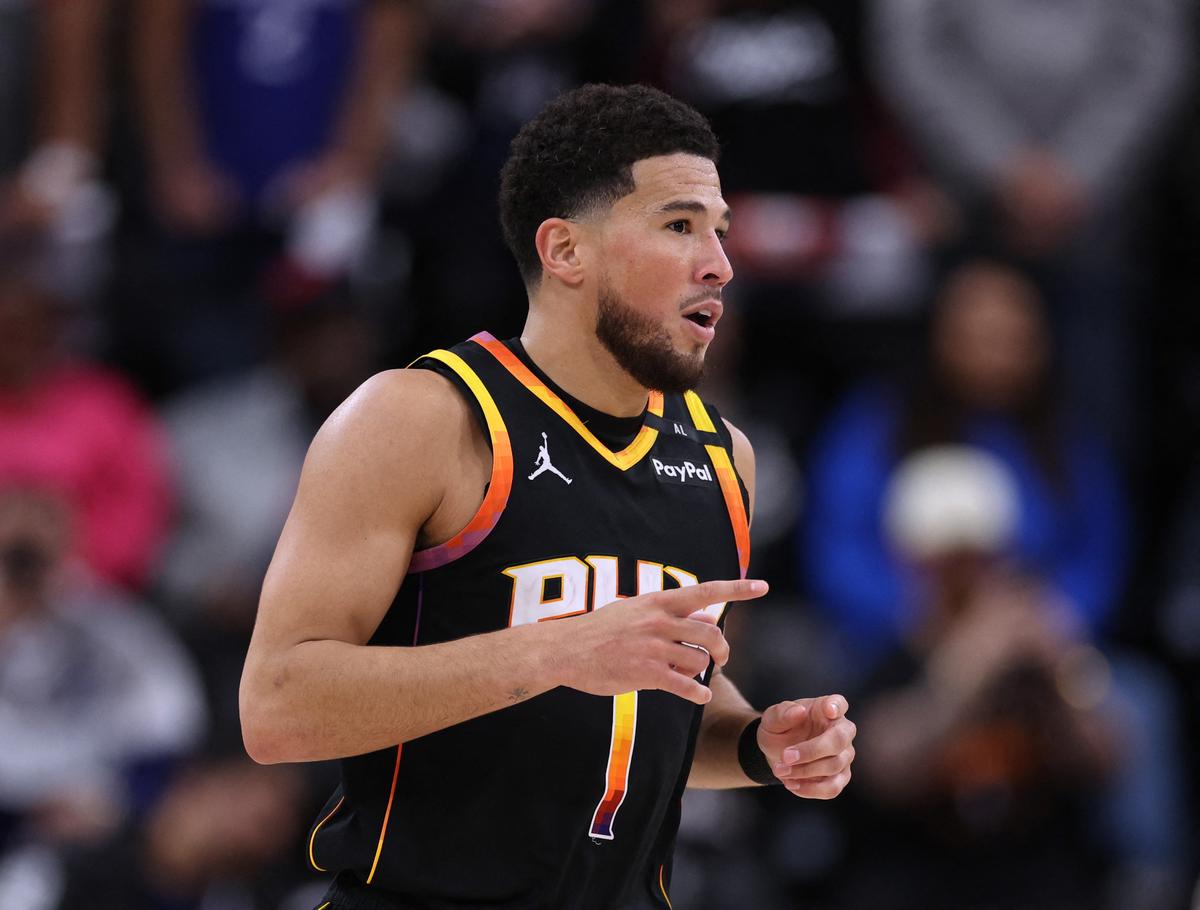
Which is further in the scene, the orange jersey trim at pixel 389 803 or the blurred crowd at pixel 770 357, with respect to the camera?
the blurred crowd at pixel 770 357

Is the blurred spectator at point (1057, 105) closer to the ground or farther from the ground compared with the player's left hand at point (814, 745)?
farther from the ground

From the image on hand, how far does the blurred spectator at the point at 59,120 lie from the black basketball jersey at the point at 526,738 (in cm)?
608

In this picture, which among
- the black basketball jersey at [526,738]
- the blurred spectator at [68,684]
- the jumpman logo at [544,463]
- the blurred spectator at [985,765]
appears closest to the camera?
the black basketball jersey at [526,738]

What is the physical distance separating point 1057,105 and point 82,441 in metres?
5.69

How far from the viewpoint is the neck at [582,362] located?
4207 mm

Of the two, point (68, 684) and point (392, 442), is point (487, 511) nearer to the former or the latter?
point (392, 442)

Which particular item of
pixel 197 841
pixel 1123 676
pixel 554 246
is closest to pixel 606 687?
pixel 554 246

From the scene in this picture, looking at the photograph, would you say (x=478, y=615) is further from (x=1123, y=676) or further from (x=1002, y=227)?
(x=1002, y=227)

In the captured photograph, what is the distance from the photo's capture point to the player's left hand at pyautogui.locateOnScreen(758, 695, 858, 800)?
151 inches

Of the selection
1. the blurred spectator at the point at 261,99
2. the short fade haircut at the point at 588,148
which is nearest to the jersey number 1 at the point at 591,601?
the short fade haircut at the point at 588,148

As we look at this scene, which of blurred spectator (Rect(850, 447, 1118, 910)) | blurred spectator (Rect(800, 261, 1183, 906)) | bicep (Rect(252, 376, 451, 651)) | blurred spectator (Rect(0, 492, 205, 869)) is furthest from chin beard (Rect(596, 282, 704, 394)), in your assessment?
blurred spectator (Rect(0, 492, 205, 869))

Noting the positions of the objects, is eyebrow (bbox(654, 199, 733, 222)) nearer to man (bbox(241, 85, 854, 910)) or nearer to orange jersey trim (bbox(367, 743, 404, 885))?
man (bbox(241, 85, 854, 910))

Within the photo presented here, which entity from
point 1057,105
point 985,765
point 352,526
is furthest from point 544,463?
point 1057,105

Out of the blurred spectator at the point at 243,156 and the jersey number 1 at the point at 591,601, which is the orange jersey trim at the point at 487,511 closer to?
the jersey number 1 at the point at 591,601
